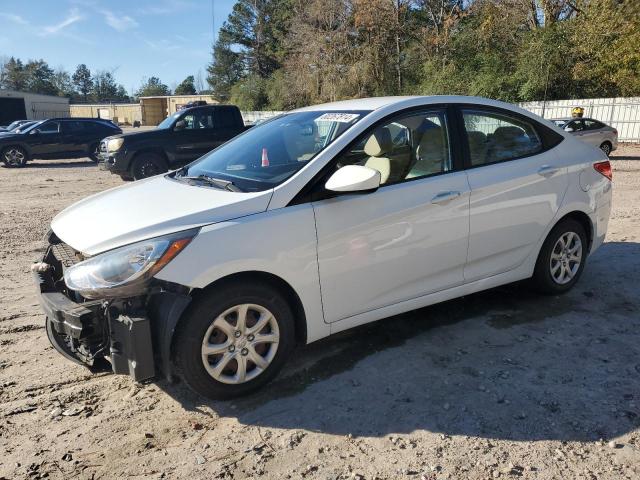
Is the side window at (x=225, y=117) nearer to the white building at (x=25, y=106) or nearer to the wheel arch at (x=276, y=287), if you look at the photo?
the wheel arch at (x=276, y=287)

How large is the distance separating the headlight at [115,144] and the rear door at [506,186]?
10.3 meters

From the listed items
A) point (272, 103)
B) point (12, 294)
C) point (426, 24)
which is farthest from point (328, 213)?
point (272, 103)

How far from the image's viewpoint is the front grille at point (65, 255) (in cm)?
327

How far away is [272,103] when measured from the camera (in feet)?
162

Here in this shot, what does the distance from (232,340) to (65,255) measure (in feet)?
4.11

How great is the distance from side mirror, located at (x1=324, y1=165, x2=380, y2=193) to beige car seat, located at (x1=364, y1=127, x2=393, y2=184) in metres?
0.42

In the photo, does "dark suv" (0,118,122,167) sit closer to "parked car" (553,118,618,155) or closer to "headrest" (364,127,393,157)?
"parked car" (553,118,618,155)

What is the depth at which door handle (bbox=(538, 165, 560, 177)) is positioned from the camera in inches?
173

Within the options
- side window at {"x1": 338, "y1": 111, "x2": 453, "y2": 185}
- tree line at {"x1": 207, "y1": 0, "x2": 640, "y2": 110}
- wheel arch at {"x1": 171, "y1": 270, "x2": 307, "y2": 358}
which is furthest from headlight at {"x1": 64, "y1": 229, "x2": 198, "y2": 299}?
tree line at {"x1": 207, "y1": 0, "x2": 640, "y2": 110}

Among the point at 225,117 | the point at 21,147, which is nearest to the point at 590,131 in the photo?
the point at 225,117

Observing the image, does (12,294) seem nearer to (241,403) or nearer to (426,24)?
(241,403)

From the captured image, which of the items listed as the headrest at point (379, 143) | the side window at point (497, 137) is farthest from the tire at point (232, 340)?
the side window at point (497, 137)

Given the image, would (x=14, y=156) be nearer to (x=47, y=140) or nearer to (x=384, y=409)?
(x=47, y=140)

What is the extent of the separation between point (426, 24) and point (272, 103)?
17.8 metres
